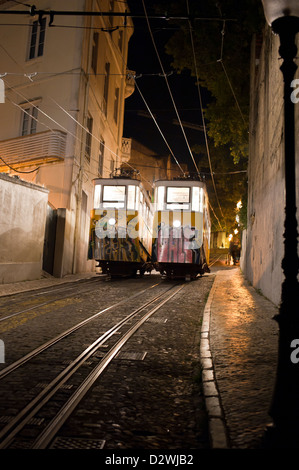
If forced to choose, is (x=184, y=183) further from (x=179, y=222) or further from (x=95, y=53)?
(x=95, y=53)

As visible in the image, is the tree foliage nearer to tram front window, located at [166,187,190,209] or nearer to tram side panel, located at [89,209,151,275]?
tram front window, located at [166,187,190,209]

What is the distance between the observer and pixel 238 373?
415cm

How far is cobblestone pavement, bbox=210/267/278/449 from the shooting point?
9.45ft

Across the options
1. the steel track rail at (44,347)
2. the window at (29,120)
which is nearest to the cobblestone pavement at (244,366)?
the steel track rail at (44,347)

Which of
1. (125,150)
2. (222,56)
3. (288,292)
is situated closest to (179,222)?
(222,56)

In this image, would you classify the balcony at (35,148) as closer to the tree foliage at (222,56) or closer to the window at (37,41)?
the window at (37,41)

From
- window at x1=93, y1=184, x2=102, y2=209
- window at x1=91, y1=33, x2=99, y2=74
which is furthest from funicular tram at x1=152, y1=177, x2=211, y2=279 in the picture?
window at x1=91, y1=33, x2=99, y2=74

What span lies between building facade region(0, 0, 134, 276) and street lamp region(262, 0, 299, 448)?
52.3 feet

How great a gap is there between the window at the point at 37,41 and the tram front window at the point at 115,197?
965 cm

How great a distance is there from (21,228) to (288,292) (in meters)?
13.4

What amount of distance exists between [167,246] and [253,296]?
212 inches
